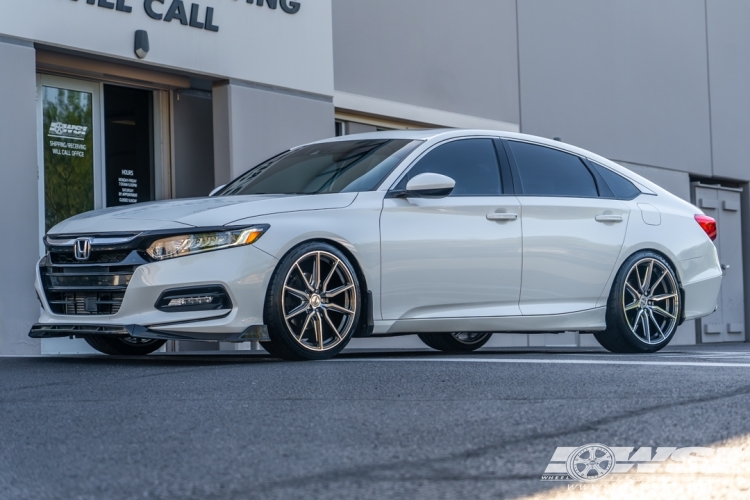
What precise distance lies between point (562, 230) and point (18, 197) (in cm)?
482

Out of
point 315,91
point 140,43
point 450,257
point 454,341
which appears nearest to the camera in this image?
point 450,257

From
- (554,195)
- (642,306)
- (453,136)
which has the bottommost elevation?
(642,306)

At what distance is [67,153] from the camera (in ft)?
37.2

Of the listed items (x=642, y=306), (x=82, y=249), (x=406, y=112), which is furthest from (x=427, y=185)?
(x=406, y=112)

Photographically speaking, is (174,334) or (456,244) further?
(456,244)

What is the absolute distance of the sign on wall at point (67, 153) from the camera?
438 inches

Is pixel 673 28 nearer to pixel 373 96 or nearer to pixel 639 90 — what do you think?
pixel 639 90

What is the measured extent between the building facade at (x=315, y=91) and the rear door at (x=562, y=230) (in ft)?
14.8

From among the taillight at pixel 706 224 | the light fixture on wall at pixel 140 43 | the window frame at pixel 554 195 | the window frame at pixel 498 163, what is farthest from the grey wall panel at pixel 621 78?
the window frame at pixel 498 163

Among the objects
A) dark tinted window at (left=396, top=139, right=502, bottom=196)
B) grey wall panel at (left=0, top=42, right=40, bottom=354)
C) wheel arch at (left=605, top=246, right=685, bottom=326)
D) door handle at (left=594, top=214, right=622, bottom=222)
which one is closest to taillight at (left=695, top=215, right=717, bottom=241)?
wheel arch at (left=605, top=246, right=685, bottom=326)

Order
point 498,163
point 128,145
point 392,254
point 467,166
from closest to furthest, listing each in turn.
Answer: point 392,254 < point 467,166 < point 498,163 < point 128,145

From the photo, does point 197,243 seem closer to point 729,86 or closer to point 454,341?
point 454,341

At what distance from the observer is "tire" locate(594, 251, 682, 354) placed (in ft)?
27.1

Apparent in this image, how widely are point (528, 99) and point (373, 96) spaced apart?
359 centimetres
